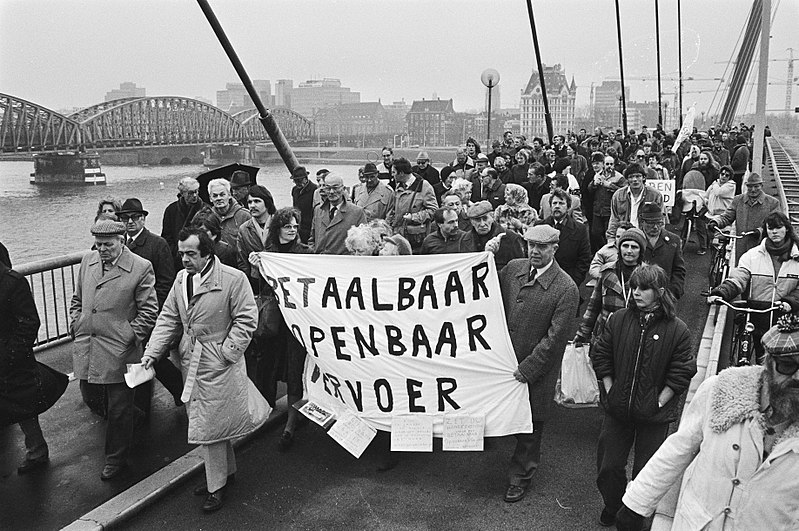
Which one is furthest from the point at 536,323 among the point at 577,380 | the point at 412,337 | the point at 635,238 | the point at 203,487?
the point at 203,487

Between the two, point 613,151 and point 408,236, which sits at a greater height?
point 613,151

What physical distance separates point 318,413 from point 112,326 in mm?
1662

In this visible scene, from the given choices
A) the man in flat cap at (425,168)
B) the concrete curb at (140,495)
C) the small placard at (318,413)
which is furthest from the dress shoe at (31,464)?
the man in flat cap at (425,168)

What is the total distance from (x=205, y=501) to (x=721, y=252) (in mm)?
7280

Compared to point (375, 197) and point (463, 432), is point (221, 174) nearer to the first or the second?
point (375, 197)

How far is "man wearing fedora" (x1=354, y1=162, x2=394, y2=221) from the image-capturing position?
9414 millimetres

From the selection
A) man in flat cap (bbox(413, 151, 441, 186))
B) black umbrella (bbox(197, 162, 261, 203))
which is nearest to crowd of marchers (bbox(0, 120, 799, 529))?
black umbrella (bbox(197, 162, 261, 203))

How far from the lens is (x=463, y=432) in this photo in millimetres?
5379

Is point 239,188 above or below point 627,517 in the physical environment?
above

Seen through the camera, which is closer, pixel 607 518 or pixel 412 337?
pixel 607 518

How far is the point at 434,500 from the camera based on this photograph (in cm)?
514

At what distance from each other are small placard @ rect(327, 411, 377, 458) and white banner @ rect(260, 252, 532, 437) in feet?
0.21

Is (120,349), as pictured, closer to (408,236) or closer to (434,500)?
(434,500)

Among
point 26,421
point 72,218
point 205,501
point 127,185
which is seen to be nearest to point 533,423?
point 205,501
